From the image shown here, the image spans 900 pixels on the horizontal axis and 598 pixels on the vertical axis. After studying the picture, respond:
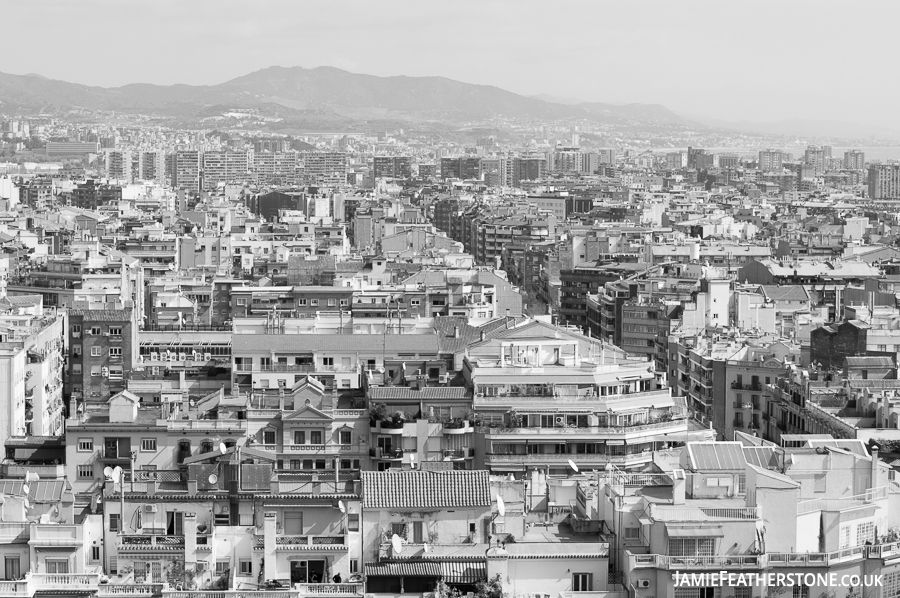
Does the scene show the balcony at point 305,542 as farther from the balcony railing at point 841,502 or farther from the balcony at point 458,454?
the balcony at point 458,454

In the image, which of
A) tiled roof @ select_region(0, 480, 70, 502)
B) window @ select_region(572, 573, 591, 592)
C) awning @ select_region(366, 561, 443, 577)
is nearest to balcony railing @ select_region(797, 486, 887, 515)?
window @ select_region(572, 573, 591, 592)

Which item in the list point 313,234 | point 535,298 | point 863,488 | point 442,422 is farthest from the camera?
point 313,234

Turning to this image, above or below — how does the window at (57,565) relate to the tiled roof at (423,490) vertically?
below

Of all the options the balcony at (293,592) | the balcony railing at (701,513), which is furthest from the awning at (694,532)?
the balcony at (293,592)

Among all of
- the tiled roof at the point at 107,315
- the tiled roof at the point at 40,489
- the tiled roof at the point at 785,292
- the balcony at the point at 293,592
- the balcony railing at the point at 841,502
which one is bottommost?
the tiled roof at the point at 785,292

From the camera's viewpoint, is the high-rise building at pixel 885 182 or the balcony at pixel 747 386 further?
the high-rise building at pixel 885 182

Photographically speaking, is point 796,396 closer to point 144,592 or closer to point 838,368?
point 838,368

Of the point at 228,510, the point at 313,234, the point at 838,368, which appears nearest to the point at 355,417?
the point at 228,510
